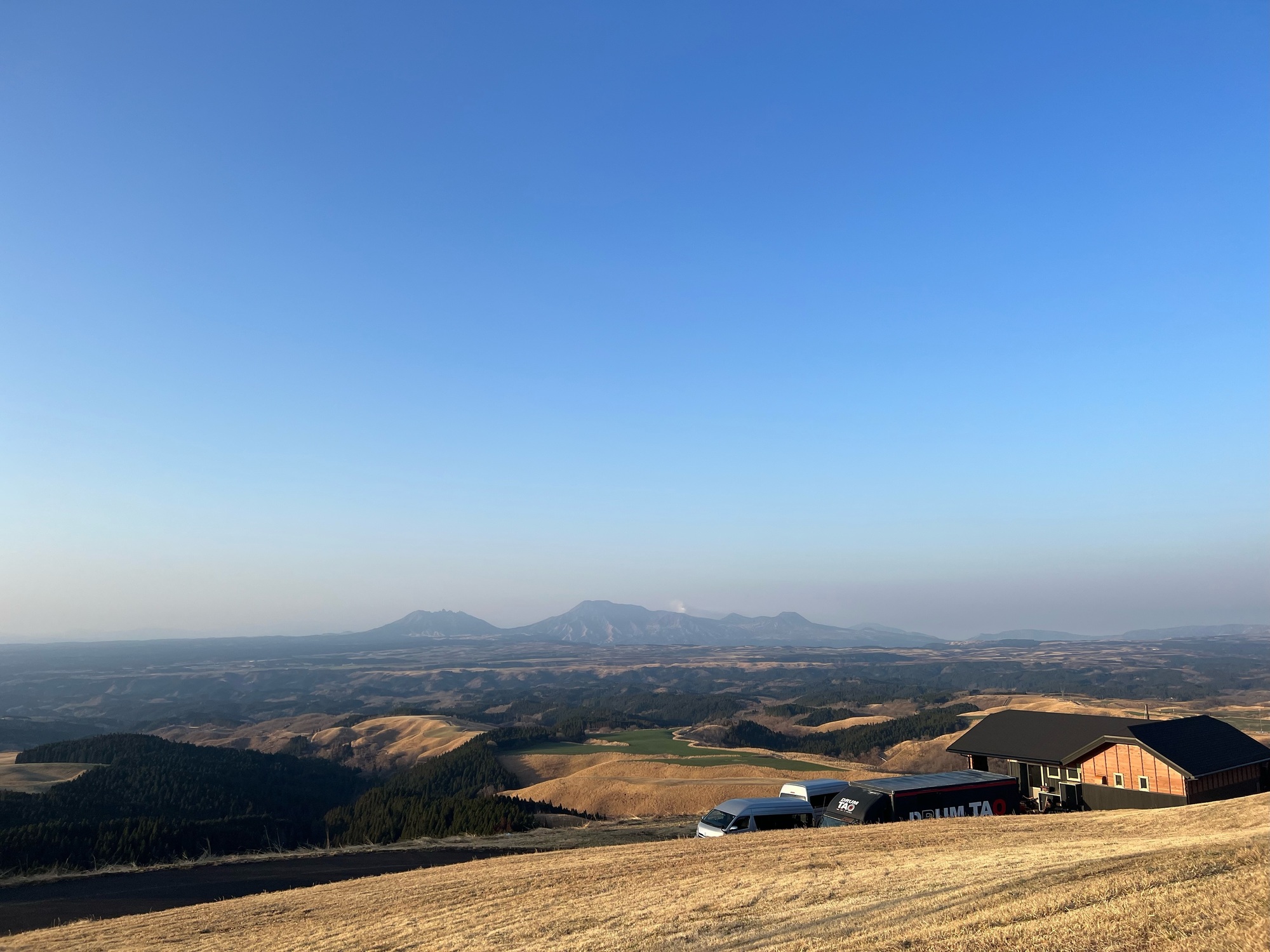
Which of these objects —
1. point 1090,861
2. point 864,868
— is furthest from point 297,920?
point 1090,861

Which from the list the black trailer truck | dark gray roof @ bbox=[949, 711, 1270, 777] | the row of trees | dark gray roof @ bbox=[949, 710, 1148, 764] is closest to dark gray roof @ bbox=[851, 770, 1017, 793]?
the black trailer truck

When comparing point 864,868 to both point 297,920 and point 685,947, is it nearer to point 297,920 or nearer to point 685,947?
point 685,947

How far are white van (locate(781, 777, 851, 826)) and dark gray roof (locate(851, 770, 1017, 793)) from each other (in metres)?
0.96

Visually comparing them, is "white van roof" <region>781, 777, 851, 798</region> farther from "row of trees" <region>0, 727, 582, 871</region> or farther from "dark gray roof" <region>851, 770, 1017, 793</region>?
"row of trees" <region>0, 727, 582, 871</region>

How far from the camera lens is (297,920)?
2234 cm

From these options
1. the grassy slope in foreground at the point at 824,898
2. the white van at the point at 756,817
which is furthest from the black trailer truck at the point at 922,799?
the grassy slope in foreground at the point at 824,898

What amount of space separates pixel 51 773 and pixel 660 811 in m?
89.0

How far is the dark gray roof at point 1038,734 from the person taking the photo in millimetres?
43844

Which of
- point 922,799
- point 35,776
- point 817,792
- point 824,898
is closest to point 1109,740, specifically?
point 922,799

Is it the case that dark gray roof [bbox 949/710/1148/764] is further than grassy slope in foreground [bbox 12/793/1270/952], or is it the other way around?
dark gray roof [bbox 949/710/1148/764]

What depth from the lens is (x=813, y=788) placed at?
125 ft

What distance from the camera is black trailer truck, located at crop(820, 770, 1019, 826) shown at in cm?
3528

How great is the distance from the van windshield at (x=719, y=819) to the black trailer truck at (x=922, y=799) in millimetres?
5525

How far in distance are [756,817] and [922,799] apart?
870 centimetres
